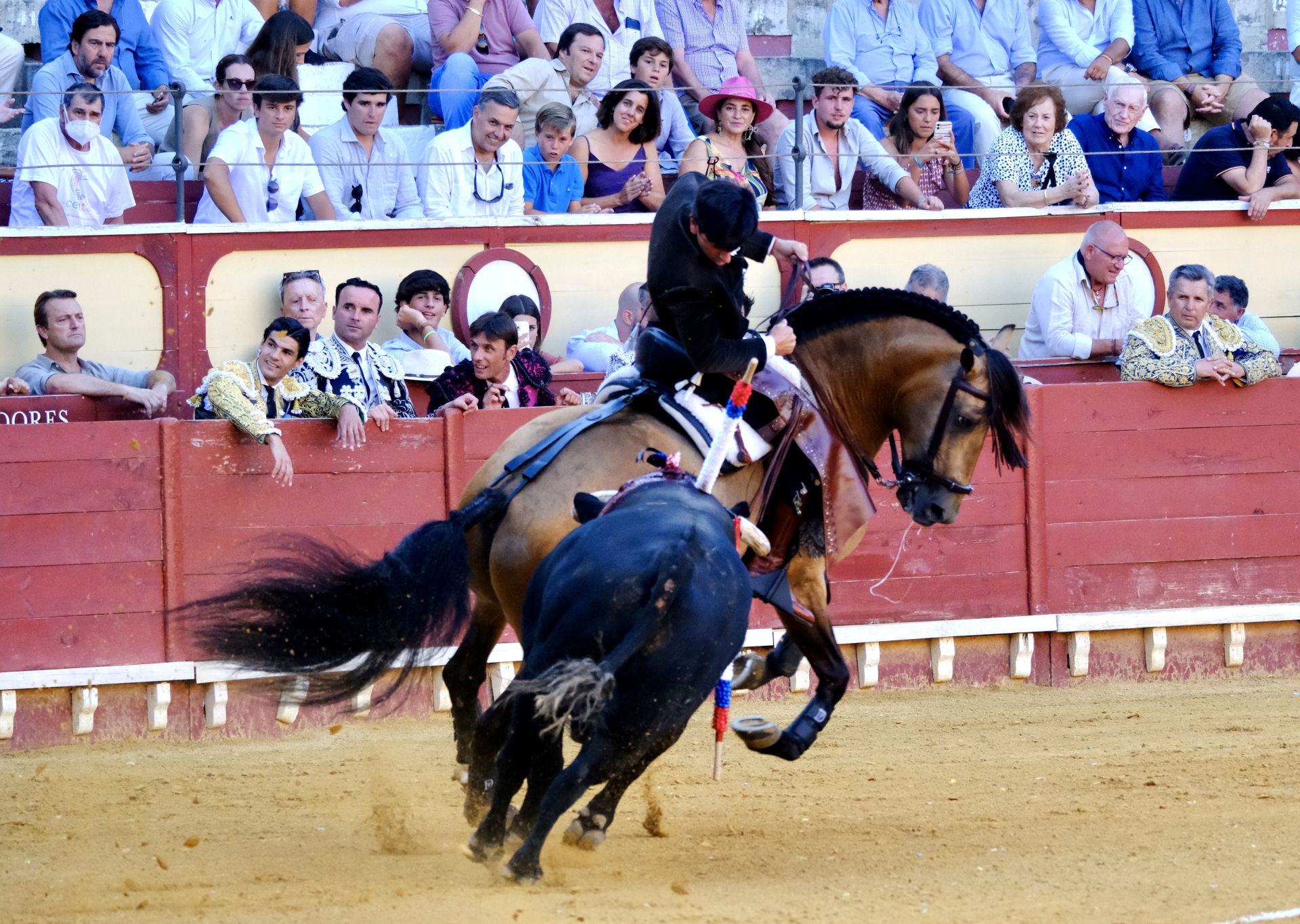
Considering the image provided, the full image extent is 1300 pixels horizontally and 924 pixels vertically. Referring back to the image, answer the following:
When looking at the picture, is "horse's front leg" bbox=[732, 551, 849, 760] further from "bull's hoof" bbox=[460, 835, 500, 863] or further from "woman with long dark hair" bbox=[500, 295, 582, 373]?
"woman with long dark hair" bbox=[500, 295, 582, 373]

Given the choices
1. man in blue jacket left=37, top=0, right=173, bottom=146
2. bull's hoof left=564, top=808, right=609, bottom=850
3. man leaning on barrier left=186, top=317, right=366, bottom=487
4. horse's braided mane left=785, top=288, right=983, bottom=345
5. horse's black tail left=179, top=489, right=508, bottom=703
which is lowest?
bull's hoof left=564, top=808, right=609, bottom=850

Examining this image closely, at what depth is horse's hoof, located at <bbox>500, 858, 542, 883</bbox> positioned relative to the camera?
3719 millimetres

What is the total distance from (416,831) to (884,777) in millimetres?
1877

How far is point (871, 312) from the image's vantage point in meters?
5.08

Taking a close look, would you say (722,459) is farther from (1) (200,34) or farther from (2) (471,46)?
(1) (200,34)

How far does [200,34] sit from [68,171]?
1.32 m

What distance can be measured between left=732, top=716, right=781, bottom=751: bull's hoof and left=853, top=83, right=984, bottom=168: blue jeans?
208 inches

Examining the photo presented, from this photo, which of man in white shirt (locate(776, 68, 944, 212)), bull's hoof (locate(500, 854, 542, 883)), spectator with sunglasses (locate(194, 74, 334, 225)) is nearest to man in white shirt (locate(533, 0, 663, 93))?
man in white shirt (locate(776, 68, 944, 212))

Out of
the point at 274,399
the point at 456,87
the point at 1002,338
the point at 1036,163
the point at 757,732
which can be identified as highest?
the point at 456,87

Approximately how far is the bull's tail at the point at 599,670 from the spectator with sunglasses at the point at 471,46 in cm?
554

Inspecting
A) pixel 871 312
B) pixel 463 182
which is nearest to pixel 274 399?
pixel 463 182

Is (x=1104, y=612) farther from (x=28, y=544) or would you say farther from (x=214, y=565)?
(x=28, y=544)

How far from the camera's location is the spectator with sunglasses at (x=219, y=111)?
7980 millimetres

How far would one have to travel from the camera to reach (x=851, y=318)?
5.10 meters
